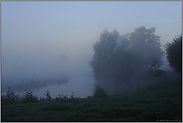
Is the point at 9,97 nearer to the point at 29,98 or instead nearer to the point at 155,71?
the point at 29,98

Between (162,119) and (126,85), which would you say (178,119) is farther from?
(126,85)

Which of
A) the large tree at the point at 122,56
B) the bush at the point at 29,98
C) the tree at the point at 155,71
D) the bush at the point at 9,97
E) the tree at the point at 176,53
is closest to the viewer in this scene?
the bush at the point at 9,97

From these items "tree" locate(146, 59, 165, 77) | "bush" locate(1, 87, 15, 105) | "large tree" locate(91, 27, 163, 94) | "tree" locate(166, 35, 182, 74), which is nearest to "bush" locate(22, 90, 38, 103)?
"bush" locate(1, 87, 15, 105)

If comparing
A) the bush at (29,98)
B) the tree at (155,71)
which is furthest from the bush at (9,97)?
the tree at (155,71)

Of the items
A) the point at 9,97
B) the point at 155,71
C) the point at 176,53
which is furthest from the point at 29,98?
the point at 176,53

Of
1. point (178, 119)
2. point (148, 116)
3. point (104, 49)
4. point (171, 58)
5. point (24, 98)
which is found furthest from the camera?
point (104, 49)

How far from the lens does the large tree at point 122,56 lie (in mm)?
30406

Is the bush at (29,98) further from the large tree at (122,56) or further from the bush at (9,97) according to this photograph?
the large tree at (122,56)

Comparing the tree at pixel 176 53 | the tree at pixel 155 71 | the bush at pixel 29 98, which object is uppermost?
the tree at pixel 176 53

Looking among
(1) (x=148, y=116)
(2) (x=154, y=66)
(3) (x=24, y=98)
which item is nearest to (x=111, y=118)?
Answer: (1) (x=148, y=116)

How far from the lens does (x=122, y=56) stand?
101 feet

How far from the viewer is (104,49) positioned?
32.8 metres

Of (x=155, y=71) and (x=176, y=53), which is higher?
(x=176, y=53)

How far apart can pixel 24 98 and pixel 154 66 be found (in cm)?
1600
